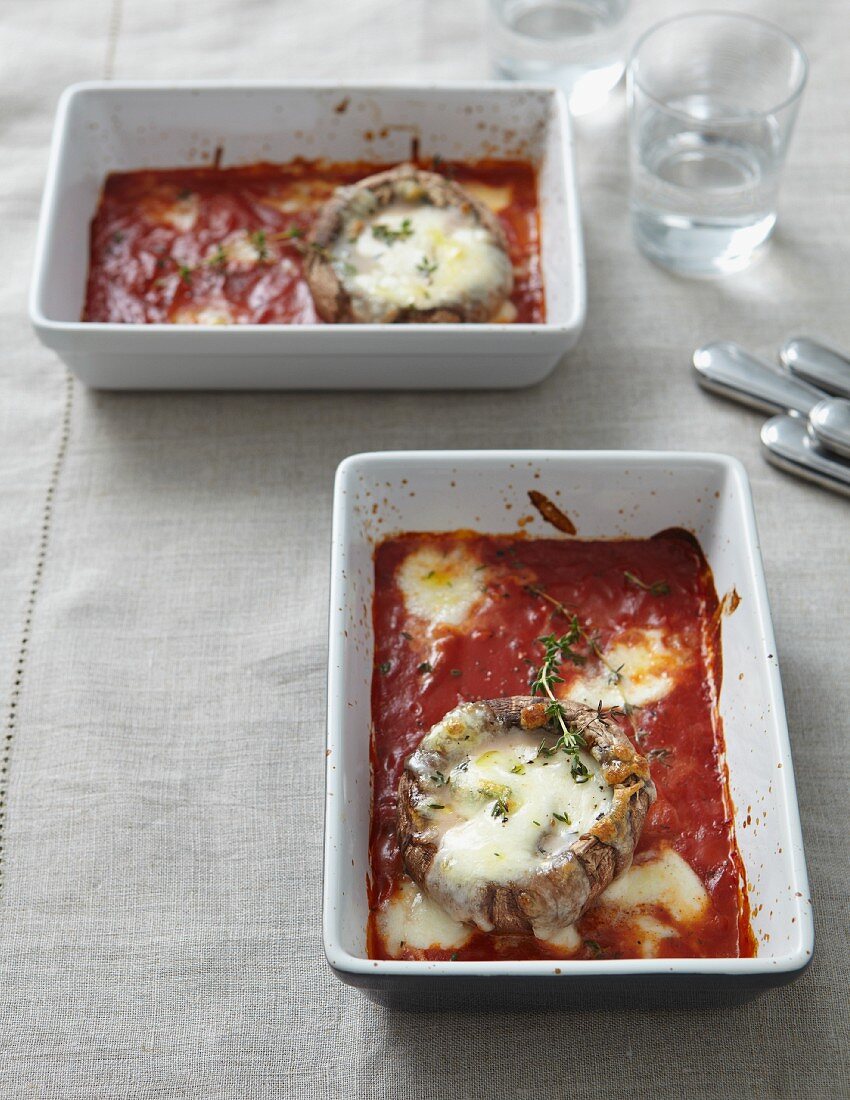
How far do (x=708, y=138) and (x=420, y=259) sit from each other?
1034 mm

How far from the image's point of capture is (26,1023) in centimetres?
231

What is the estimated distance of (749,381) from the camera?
3.11 m

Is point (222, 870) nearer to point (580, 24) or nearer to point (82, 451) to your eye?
point (82, 451)

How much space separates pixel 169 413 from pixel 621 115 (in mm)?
1779

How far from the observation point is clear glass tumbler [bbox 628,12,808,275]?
3.27 m

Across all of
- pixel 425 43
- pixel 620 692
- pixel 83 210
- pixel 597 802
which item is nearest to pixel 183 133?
pixel 83 210

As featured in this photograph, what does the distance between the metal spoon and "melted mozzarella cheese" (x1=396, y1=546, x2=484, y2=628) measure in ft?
3.03

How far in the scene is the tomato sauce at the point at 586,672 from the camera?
87.4 inches

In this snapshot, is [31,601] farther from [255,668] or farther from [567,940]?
[567,940]

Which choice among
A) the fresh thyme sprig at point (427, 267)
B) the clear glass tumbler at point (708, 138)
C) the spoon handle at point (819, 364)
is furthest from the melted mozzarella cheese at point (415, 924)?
the clear glass tumbler at point (708, 138)

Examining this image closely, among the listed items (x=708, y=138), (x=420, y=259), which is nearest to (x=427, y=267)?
(x=420, y=259)

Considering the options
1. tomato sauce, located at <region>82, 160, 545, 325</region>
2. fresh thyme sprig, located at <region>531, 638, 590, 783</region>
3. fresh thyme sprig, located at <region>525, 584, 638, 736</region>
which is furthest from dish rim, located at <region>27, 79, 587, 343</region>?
fresh thyme sprig, located at <region>531, 638, 590, 783</region>

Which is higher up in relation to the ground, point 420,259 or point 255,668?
point 420,259

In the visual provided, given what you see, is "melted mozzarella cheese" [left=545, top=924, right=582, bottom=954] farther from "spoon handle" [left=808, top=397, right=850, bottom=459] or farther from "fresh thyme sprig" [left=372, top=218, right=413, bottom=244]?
"fresh thyme sprig" [left=372, top=218, right=413, bottom=244]
